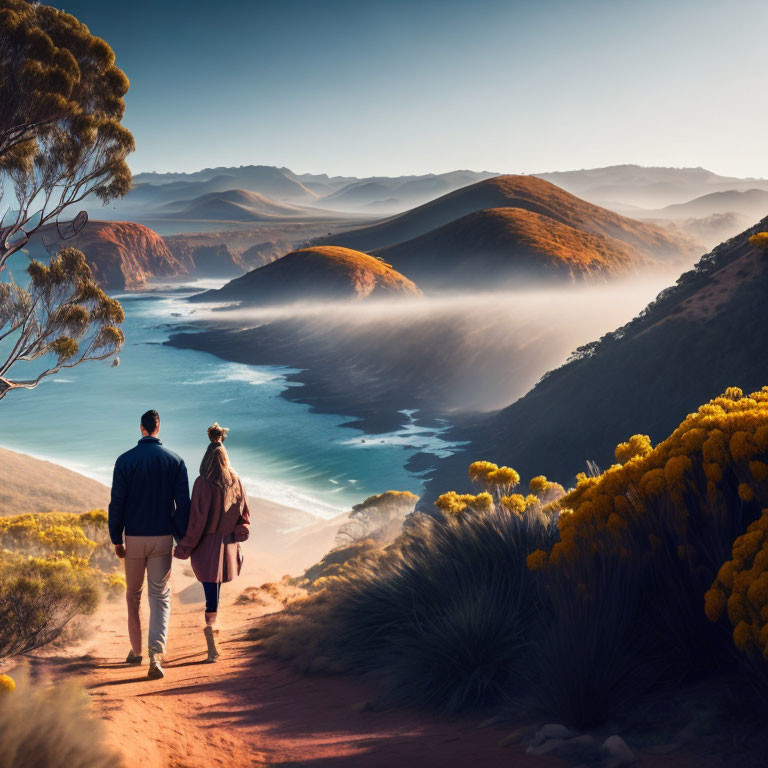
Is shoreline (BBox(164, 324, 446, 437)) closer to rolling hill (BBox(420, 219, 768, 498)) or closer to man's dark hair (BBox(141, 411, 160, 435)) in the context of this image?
rolling hill (BBox(420, 219, 768, 498))

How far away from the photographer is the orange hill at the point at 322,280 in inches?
4060

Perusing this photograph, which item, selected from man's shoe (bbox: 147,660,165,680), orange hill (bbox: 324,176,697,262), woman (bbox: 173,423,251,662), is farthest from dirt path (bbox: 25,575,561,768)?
orange hill (bbox: 324,176,697,262)

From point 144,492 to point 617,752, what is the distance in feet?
13.0

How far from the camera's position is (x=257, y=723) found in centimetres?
480

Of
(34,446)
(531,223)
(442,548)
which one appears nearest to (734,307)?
(442,548)

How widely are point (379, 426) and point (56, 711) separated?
51719mm

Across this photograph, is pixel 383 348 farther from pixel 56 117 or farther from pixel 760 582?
pixel 760 582

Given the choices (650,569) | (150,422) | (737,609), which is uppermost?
(150,422)

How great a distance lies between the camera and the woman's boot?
6572 mm

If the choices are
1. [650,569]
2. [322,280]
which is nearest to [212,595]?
[650,569]

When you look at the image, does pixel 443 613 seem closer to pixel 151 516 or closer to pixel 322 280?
pixel 151 516

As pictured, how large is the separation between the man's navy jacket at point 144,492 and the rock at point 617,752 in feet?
12.3

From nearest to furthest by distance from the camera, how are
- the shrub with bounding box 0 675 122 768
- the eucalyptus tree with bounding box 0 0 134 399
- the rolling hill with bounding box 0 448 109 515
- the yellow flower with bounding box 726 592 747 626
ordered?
the shrub with bounding box 0 675 122 768 → the yellow flower with bounding box 726 592 747 626 → the eucalyptus tree with bounding box 0 0 134 399 → the rolling hill with bounding box 0 448 109 515

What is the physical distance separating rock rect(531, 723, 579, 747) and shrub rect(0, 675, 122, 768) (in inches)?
84.5
